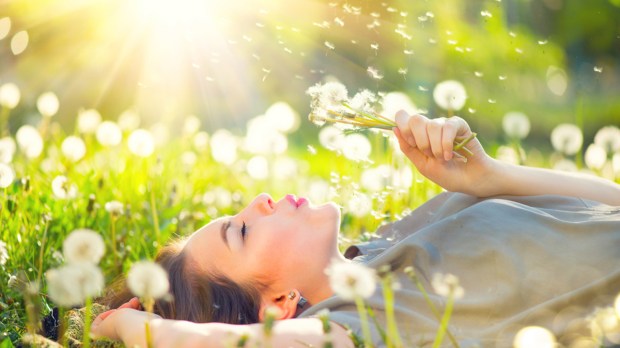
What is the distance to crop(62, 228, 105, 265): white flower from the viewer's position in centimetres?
131

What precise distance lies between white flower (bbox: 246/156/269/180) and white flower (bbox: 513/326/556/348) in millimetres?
1941

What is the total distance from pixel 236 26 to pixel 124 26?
104 centimetres

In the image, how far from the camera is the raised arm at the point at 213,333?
154 cm

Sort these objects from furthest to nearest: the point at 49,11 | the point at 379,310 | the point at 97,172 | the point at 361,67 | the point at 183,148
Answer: the point at 49,11 < the point at 361,67 < the point at 183,148 < the point at 97,172 < the point at 379,310

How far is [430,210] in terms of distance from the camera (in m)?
2.32

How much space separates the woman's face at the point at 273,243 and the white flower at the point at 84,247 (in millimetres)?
629

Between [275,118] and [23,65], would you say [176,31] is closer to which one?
[23,65]

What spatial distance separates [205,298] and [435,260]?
1.82ft

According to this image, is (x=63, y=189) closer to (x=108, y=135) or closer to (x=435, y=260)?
(x=108, y=135)

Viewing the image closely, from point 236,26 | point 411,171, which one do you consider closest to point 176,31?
point 236,26

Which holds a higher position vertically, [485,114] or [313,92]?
[313,92]

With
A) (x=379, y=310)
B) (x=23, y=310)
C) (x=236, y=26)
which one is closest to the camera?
(x=379, y=310)

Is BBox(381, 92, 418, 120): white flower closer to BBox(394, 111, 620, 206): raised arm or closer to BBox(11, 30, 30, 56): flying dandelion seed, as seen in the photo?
BBox(394, 111, 620, 206): raised arm

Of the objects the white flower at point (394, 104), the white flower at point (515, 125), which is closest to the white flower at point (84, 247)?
the white flower at point (394, 104)
